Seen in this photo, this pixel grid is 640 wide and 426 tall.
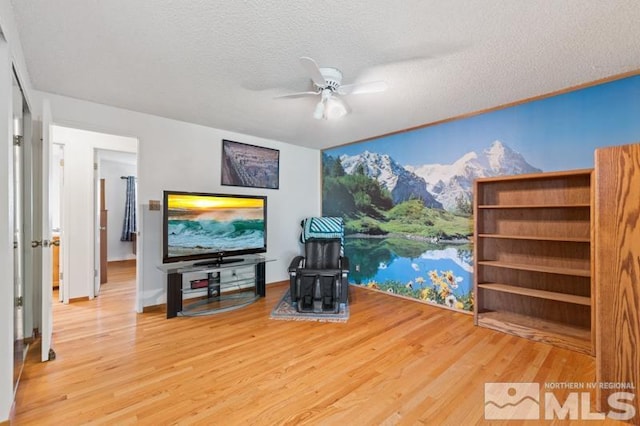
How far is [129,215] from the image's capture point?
6.57 metres

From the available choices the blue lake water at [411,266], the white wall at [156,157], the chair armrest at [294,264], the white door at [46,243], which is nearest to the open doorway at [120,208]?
the white wall at [156,157]

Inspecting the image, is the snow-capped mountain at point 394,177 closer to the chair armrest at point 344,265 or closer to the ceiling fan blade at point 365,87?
the chair armrest at point 344,265

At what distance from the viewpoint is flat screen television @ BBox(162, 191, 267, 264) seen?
3104 millimetres

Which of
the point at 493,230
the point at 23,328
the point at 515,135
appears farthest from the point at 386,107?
the point at 23,328

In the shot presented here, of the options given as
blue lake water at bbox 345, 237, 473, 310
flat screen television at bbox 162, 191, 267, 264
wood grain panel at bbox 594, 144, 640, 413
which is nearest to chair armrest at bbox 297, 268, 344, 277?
flat screen television at bbox 162, 191, 267, 264

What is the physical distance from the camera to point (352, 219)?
4.54 metres

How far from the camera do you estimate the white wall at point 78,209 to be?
11.6 ft

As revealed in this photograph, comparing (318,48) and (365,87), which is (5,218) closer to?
(318,48)

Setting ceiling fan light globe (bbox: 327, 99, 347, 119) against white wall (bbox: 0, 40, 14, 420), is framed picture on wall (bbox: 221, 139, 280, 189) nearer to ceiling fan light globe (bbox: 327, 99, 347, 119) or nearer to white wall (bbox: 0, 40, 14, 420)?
ceiling fan light globe (bbox: 327, 99, 347, 119)

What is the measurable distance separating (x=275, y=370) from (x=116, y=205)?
6496 millimetres

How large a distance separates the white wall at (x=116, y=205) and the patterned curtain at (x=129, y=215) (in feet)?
0.27

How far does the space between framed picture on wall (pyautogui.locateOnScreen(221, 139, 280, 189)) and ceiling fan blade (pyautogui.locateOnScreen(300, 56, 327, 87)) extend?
219cm

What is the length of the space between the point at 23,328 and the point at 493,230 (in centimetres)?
460

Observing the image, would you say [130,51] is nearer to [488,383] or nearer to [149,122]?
[149,122]
